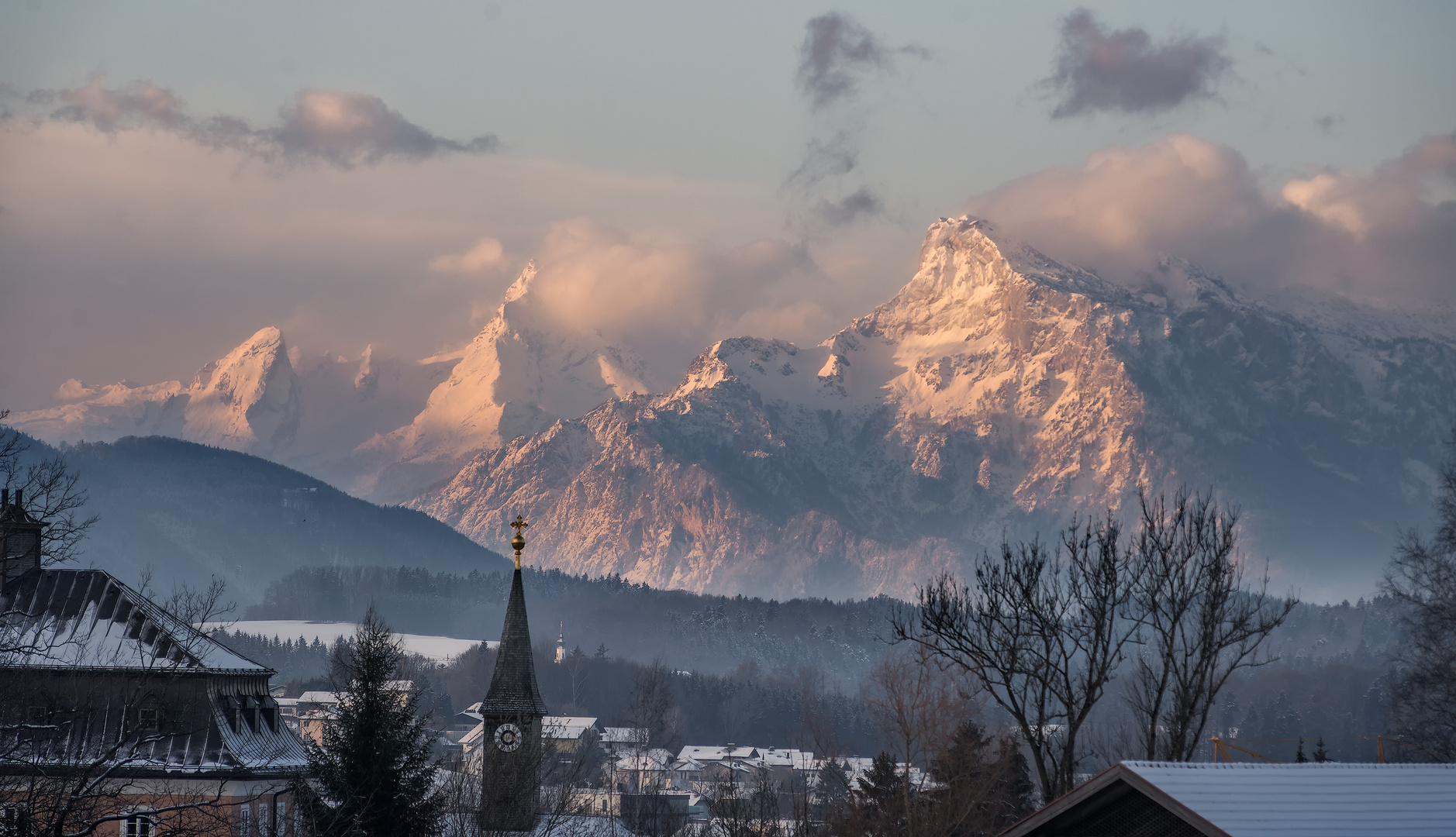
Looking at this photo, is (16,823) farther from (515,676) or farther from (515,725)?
(515,676)

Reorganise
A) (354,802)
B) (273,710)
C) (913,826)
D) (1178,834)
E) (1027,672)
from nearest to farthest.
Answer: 1. (1178,834)
2. (354,802)
3. (913,826)
4. (1027,672)
5. (273,710)

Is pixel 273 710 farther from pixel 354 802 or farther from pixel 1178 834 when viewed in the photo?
pixel 1178 834

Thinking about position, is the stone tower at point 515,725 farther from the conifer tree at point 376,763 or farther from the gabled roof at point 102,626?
the conifer tree at point 376,763

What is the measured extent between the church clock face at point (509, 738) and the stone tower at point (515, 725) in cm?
3

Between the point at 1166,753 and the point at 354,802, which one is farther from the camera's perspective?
the point at 1166,753

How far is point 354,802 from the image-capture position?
46.8 metres

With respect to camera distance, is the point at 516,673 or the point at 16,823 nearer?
the point at 16,823

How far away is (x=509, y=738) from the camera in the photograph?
69438 mm

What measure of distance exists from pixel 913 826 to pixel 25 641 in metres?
30.8

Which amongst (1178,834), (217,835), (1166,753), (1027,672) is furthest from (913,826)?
(1178,834)

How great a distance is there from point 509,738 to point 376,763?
2166cm

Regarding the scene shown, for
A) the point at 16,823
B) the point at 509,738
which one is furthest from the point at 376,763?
the point at 509,738

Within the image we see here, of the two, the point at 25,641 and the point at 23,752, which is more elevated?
the point at 25,641

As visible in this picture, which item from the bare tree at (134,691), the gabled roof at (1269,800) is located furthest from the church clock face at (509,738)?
the gabled roof at (1269,800)
